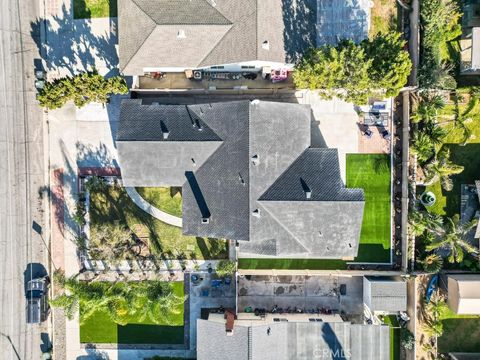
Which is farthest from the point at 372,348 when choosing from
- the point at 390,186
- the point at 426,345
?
A: the point at 390,186

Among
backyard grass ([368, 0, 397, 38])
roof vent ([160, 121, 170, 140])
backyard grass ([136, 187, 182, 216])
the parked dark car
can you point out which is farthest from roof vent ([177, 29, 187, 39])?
the parked dark car

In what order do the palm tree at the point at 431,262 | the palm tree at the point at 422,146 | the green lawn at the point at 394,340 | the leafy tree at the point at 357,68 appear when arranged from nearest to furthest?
1. the leafy tree at the point at 357,68
2. the palm tree at the point at 422,146
3. the palm tree at the point at 431,262
4. the green lawn at the point at 394,340

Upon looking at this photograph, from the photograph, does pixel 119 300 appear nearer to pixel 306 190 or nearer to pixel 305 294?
pixel 305 294

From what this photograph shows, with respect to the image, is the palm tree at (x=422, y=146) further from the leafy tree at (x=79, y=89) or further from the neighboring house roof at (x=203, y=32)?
the leafy tree at (x=79, y=89)

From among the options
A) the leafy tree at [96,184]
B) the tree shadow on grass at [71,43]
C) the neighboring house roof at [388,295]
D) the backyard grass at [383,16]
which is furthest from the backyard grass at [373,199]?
the tree shadow on grass at [71,43]

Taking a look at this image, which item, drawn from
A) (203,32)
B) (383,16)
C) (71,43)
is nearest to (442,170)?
(383,16)

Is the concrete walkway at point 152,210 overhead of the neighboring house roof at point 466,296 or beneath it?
overhead

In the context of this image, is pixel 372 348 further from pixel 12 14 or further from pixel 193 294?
pixel 12 14
